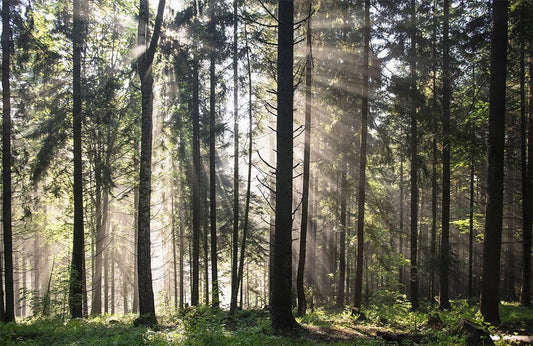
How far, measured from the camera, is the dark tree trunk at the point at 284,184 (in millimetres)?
6980

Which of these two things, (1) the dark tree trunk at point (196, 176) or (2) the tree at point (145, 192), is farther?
(1) the dark tree trunk at point (196, 176)

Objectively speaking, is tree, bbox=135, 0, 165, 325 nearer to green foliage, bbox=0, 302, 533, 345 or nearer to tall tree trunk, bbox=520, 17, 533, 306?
green foliage, bbox=0, 302, 533, 345

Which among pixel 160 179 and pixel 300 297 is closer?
pixel 300 297

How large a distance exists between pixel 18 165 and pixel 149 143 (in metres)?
7.85

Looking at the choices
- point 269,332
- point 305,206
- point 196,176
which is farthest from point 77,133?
point 269,332

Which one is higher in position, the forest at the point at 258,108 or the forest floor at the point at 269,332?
the forest at the point at 258,108

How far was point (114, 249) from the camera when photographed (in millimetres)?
25062

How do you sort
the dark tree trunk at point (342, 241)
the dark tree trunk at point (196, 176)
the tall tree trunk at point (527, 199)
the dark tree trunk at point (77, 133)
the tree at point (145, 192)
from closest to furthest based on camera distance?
the tree at point (145, 192) < the dark tree trunk at point (77, 133) < the tall tree trunk at point (527, 199) < the dark tree trunk at point (196, 176) < the dark tree trunk at point (342, 241)

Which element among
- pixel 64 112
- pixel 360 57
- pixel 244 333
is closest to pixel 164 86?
pixel 64 112

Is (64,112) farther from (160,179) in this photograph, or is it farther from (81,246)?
(160,179)

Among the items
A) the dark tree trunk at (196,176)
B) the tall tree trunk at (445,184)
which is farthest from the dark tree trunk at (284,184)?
the tall tree trunk at (445,184)

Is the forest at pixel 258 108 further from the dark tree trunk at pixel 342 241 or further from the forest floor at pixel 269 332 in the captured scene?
the dark tree trunk at pixel 342 241

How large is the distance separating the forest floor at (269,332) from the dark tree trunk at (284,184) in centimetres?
63

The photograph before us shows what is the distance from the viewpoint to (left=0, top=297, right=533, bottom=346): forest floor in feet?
19.1
